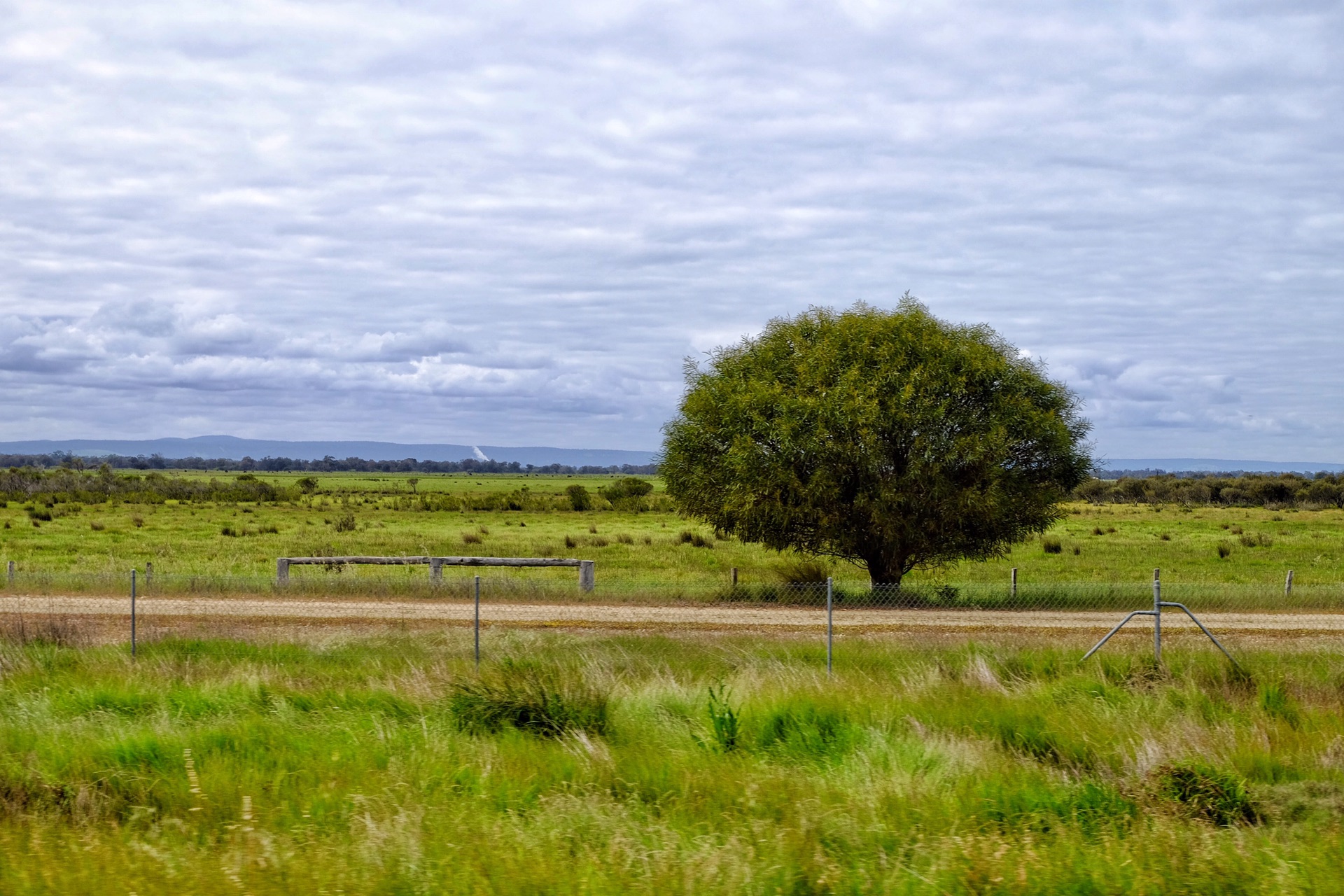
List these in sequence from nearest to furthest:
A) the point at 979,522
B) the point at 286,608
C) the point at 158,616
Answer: the point at 158,616
the point at 286,608
the point at 979,522

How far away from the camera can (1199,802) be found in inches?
301

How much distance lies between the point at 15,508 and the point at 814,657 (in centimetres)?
6573

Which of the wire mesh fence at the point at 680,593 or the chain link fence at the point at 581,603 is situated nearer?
the chain link fence at the point at 581,603

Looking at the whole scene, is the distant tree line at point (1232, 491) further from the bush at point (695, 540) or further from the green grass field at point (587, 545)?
the bush at point (695, 540)

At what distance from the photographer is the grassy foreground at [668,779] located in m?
6.07

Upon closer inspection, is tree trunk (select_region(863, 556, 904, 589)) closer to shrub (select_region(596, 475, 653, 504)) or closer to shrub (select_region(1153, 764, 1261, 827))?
shrub (select_region(1153, 764, 1261, 827))

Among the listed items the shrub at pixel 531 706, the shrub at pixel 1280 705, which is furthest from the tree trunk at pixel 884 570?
the shrub at pixel 531 706

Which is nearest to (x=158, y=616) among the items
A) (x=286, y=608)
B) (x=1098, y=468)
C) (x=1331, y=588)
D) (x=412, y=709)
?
(x=286, y=608)

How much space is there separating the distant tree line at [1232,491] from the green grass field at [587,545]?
852 inches

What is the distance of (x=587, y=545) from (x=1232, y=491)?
8216 cm

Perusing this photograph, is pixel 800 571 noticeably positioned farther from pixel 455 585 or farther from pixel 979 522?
pixel 455 585

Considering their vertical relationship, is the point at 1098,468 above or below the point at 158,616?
above

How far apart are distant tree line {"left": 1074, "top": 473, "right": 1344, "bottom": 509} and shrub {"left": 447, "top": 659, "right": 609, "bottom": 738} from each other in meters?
88.1

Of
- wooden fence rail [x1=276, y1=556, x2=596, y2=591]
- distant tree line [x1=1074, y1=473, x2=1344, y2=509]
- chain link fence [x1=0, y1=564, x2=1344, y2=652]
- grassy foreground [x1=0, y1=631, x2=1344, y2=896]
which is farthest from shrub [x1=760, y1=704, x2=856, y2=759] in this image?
distant tree line [x1=1074, y1=473, x2=1344, y2=509]
